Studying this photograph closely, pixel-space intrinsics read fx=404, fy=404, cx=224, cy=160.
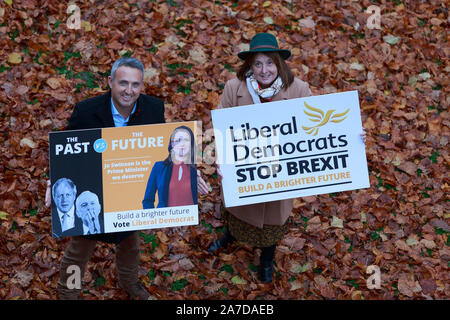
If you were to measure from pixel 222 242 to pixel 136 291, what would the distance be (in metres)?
0.90

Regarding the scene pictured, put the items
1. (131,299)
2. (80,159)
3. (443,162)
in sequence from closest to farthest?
(80,159) < (131,299) < (443,162)

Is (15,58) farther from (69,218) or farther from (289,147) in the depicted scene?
(289,147)

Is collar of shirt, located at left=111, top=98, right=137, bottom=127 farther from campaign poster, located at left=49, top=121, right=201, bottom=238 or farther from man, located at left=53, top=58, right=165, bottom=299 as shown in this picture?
campaign poster, located at left=49, top=121, right=201, bottom=238

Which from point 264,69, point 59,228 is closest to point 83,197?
point 59,228

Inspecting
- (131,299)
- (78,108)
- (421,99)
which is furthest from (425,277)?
(78,108)

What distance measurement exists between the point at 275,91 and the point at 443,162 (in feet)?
8.63

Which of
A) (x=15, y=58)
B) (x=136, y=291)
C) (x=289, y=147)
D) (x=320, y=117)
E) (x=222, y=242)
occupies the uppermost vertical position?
(x=15, y=58)

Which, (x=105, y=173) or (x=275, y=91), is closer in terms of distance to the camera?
(x=105, y=173)

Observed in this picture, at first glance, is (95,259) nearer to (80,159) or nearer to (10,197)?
(10,197)

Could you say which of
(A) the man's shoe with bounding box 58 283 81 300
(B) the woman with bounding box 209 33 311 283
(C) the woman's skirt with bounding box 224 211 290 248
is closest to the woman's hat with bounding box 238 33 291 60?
(B) the woman with bounding box 209 33 311 283

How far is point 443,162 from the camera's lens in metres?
4.50

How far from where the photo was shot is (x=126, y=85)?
2.59 metres

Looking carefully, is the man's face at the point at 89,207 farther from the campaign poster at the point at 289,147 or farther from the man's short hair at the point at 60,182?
the campaign poster at the point at 289,147

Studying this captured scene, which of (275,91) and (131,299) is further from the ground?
(275,91)
